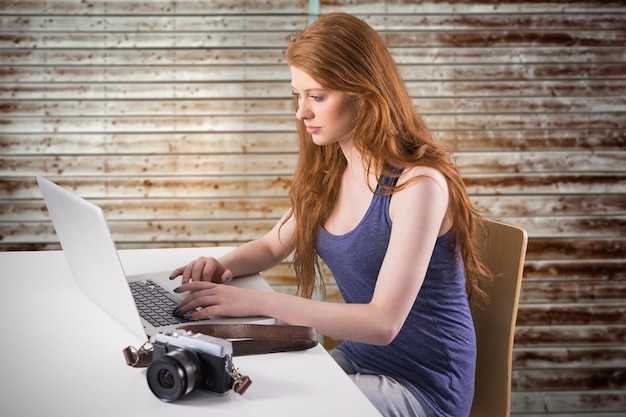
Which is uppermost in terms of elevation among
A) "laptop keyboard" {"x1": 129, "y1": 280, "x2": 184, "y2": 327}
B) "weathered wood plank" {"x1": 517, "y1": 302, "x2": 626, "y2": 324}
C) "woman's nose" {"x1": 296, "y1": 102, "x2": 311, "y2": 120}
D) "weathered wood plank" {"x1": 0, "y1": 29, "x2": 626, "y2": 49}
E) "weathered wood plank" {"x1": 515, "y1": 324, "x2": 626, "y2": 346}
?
"weathered wood plank" {"x1": 0, "y1": 29, "x2": 626, "y2": 49}

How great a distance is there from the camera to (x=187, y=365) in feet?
3.22

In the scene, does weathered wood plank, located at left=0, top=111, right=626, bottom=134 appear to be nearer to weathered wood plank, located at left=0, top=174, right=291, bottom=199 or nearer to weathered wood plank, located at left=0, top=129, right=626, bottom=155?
weathered wood plank, located at left=0, top=129, right=626, bottom=155

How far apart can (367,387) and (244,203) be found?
2517 mm

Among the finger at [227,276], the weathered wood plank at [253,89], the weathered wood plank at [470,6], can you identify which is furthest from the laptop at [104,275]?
the weathered wood plank at [470,6]

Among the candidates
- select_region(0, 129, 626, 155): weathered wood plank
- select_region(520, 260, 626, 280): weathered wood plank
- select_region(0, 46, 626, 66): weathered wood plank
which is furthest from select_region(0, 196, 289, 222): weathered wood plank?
select_region(520, 260, 626, 280): weathered wood plank

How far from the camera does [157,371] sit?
1.00 meters

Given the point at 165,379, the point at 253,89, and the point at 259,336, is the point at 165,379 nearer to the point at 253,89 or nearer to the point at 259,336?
the point at 259,336

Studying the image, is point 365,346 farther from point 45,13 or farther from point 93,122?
point 45,13

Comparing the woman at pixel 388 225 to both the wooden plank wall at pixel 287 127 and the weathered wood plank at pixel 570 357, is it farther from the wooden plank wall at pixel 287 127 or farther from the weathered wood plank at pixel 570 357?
the weathered wood plank at pixel 570 357

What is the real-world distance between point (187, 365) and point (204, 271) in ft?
2.22

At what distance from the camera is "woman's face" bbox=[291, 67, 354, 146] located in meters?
1.63

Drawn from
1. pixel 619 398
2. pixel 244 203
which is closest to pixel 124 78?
pixel 244 203

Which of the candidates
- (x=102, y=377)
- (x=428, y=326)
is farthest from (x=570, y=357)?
(x=102, y=377)

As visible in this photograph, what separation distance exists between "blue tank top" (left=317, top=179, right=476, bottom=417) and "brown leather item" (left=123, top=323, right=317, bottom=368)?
42 centimetres
